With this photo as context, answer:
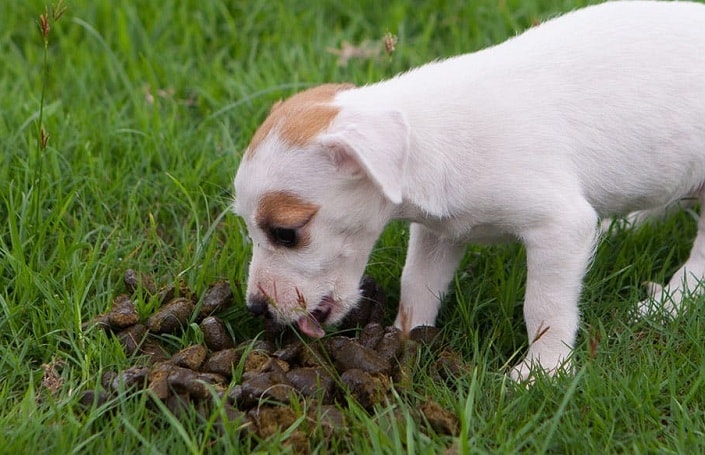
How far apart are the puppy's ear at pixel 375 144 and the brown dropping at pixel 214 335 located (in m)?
0.97

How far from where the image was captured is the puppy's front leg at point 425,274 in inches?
195

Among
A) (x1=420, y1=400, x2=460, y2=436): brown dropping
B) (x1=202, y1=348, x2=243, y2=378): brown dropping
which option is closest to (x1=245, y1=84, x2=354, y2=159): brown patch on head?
(x1=202, y1=348, x2=243, y2=378): brown dropping

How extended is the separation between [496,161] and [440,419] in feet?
3.54

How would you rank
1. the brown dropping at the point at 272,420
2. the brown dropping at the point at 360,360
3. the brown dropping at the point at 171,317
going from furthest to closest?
the brown dropping at the point at 171,317 → the brown dropping at the point at 360,360 → the brown dropping at the point at 272,420

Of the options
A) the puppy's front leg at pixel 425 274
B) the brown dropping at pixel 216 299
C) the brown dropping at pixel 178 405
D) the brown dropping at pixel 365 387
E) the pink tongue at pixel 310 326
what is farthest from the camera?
the puppy's front leg at pixel 425 274

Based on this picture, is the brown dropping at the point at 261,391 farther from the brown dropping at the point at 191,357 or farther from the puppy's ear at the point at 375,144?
the puppy's ear at the point at 375,144

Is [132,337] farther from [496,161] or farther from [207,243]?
[496,161]

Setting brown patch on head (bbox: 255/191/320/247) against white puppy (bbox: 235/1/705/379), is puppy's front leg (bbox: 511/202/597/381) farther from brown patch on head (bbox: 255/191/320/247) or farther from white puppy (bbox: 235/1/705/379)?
brown patch on head (bbox: 255/191/320/247)

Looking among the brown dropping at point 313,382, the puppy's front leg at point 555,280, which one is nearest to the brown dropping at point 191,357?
the brown dropping at point 313,382

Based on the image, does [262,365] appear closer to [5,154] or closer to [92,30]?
[5,154]

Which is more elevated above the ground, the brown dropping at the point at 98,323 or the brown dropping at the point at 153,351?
the brown dropping at the point at 98,323

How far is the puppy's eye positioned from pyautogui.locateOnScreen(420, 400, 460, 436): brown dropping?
814mm

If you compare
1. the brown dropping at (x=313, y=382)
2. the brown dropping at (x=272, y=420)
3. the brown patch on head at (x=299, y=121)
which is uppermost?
the brown patch on head at (x=299, y=121)

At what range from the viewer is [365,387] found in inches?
162
